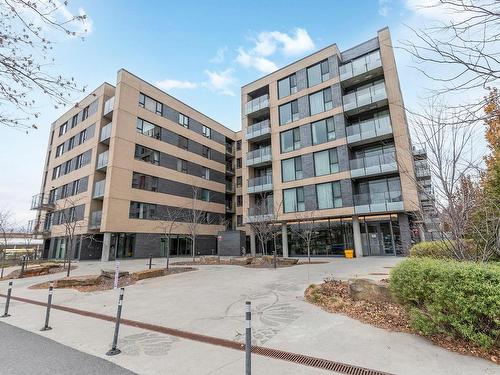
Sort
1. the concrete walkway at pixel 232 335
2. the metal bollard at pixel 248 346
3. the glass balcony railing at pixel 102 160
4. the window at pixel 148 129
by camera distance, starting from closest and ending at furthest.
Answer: the metal bollard at pixel 248 346
the concrete walkway at pixel 232 335
the glass balcony railing at pixel 102 160
the window at pixel 148 129

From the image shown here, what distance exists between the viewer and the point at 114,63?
18.2 feet

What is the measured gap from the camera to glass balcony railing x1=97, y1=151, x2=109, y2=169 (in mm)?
28216

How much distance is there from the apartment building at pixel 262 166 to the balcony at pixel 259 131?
129 mm

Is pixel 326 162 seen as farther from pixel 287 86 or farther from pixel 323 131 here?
pixel 287 86

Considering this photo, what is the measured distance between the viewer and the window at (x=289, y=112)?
98.1 ft

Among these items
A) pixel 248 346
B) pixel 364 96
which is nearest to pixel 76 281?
pixel 248 346

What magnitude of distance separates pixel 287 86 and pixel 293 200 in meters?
13.2

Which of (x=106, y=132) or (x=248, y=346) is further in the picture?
(x=106, y=132)

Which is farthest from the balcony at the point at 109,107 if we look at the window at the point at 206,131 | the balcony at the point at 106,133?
the window at the point at 206,131

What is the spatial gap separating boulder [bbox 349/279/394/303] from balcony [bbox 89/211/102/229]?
26100 mm

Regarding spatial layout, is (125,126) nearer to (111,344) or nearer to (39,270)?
(39,270)

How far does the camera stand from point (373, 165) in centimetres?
2386

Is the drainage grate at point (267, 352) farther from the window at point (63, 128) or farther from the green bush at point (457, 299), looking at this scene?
the window at point (63, 128)

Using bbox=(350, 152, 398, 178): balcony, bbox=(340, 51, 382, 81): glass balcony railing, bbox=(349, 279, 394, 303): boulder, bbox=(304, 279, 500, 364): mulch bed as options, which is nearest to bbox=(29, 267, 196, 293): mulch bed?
bbox=(304, 279, 500, 364): mulch bed
